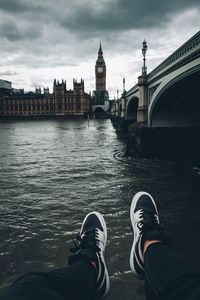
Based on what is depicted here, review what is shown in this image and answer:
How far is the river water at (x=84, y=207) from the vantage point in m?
4.07

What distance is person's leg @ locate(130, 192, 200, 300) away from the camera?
143 cm

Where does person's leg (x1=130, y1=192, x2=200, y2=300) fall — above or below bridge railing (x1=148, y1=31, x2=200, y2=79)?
below

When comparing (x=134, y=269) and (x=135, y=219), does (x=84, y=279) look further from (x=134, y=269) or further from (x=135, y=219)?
(x=135, y=219)

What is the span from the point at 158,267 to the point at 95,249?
95 centimetres

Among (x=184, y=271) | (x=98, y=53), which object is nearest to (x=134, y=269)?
(x=184, y=271)

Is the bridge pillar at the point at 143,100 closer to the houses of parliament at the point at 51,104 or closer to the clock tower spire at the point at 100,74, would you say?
the houses of parliament at the point at 51,104

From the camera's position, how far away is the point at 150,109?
1438cm

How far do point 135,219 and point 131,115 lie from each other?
30833 mm

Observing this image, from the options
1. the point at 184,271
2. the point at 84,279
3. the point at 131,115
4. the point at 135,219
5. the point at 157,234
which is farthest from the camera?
the point at 131,115

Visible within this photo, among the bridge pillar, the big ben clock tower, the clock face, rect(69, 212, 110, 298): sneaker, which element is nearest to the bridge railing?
the bridge pillar

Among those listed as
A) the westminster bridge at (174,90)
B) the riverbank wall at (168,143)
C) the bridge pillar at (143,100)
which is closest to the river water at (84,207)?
the riverbank wall at (168,143)

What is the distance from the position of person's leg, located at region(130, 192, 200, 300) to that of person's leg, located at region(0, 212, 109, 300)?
0.43m

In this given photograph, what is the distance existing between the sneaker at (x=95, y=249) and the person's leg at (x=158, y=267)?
0.39 meters

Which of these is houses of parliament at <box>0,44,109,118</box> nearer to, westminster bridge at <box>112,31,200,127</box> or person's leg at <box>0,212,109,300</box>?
westminster bridge at <box>112,31,200,127</box>
